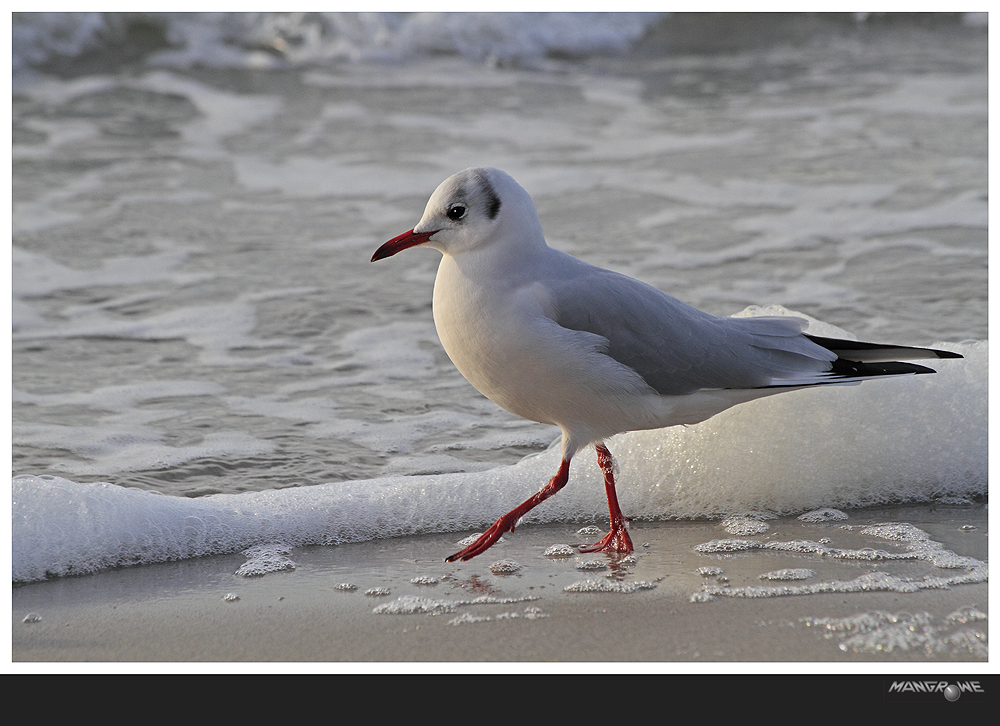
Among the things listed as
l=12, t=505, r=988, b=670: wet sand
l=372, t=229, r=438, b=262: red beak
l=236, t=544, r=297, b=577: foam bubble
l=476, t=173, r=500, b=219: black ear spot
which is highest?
l=476, t=173, r=500, b=219: black ear spot

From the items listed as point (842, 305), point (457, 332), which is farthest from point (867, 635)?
point (842, 305)

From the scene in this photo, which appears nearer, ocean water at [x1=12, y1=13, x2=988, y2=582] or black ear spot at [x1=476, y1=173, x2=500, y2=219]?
black ear spot at [x1=476, y1=173, x2=500, y2=219]

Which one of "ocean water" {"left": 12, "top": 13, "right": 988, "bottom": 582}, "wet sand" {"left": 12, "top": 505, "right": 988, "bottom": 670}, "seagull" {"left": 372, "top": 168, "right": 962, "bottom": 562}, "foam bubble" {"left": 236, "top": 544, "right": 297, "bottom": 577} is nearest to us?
"wet sand" {"left": 12, "top": 505, "right": 988, "bottom": 670}

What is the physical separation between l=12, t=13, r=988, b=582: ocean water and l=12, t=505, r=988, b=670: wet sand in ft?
0.72

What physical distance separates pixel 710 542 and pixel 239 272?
3371 millimetres

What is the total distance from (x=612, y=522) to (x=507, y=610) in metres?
0.59

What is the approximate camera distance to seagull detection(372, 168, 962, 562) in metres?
3.11

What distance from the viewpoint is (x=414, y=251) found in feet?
21.2

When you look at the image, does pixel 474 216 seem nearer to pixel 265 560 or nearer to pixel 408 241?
pixel 408 241

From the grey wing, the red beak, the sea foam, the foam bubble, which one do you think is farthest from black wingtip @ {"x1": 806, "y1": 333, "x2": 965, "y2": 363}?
the foam bubble

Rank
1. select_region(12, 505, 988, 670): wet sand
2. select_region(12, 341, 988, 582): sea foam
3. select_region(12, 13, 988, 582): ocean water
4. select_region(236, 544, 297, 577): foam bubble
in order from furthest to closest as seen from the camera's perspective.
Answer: select_region(12, 13, 988, 582): ocean water, select_region(12, 341, 988, 582): sea foam, select_region(236, 544, 297, 577): foam bubble, select_region(12, 505, 988, 670): wet sand

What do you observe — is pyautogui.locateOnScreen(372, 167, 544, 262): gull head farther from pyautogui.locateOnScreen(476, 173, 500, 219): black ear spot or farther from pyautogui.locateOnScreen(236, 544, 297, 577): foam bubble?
pyautogui.locateOnScreen(236, 544, 297, 577): foam bubble

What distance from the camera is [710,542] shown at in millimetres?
3422

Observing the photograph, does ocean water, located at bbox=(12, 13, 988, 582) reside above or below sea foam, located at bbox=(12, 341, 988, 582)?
above
